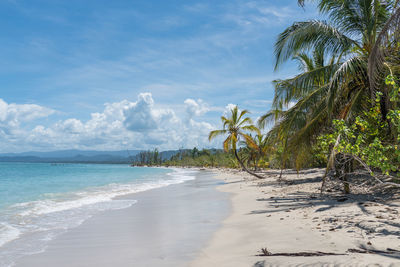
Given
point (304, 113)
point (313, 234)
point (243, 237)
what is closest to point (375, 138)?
point (313, 234)

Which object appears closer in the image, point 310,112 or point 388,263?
point 388,263

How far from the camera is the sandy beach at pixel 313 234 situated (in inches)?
143

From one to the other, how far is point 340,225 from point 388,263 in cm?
212

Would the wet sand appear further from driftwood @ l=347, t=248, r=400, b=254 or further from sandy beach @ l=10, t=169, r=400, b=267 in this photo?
driftwood @ l=347, t=248, r=400, b=254

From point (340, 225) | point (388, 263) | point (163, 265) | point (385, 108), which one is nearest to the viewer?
point (388, 263)

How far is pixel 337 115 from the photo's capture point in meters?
8.91

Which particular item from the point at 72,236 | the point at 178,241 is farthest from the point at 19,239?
the point at 178,241

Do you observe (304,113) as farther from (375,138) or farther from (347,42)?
(375,138)

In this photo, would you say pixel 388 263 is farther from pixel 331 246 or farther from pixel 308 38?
pixel 308 38

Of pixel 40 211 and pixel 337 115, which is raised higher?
pixel 337 115

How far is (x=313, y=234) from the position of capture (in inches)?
191

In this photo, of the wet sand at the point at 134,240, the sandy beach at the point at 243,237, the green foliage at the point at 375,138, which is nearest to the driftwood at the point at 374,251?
the sandy beach at the point at 243,237

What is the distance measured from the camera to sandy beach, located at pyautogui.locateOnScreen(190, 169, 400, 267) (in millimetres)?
3631

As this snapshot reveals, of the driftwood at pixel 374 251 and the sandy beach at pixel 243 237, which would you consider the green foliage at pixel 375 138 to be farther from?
the driftwood at pixel 374 251
